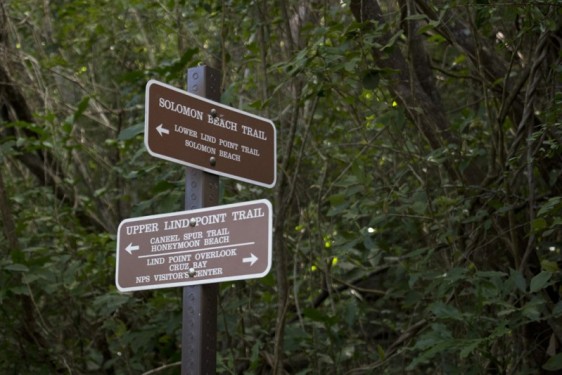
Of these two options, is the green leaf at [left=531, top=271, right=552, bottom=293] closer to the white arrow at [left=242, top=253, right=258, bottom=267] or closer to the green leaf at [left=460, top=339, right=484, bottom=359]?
the green leaf at [left=460, top=339, right=484, bottom=359]

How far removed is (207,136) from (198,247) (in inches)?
17.4

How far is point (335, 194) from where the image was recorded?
625 cm

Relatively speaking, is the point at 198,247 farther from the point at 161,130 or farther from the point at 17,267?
the point at 17,267

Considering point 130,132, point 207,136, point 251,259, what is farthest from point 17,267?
point 251,259

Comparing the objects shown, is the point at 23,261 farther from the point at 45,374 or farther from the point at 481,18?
the point at 481,18

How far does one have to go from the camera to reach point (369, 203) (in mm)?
5383

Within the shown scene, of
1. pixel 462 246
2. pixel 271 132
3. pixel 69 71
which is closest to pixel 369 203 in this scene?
pixel 462 246

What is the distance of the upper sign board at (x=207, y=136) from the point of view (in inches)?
133

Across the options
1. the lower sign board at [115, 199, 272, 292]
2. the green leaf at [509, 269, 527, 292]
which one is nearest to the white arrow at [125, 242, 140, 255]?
the lower sign board at [115, 199, 272, 292]

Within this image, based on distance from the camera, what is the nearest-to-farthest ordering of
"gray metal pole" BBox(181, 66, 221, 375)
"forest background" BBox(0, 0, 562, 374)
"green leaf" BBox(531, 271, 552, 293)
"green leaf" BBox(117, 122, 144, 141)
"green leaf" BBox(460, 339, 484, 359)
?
"gray metal pole" BBox(181, 66, 221, 375) < "green leaf" BBox(460, 339, 484, 359) < "green leaf" BBox(531, 271, 552, 293) < "forest background" BBox(0, 0, 562, 374) < "green leaf" BBox(117, 122, 144, 141)

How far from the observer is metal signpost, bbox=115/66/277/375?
10.8ft

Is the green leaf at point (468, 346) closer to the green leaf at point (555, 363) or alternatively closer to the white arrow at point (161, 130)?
the green leaf at point (555, 363)

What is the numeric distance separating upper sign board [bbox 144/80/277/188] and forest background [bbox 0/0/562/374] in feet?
3.98

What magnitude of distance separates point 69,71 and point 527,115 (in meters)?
5.07
